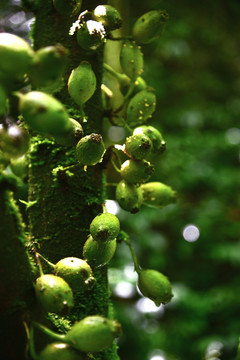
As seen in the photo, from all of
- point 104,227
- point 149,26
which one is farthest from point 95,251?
point 149,26

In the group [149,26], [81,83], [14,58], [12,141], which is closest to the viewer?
[14,58]

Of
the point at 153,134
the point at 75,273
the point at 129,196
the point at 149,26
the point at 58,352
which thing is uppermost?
the point at 149,26

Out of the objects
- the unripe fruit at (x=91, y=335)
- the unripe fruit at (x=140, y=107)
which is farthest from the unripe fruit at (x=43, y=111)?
the unripe fruit at (x=140, y=107)

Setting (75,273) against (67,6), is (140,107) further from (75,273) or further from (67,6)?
(75,273)

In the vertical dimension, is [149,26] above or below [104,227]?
above

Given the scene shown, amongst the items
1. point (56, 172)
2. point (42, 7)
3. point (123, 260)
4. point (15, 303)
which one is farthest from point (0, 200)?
point (123, 260)

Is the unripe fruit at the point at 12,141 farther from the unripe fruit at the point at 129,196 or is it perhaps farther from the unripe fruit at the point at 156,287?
the unripe fruit at the point at 156,287

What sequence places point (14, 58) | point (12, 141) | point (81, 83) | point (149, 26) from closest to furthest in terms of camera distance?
point (14, 58) → point (12, 141) → point (81, 83) → point (149, 26)
